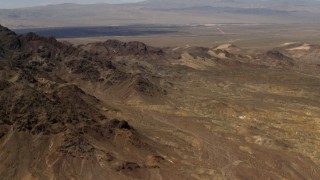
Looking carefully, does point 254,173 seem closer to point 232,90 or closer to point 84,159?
point 84,159

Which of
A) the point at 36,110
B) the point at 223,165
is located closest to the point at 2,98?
the point at 36,110

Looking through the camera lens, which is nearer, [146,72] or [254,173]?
[254,173]

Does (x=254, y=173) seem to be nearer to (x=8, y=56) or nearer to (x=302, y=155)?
(x=302, y=155)

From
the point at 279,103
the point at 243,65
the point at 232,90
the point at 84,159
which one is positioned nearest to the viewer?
the point at 84,159

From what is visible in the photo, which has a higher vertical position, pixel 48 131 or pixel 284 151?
pixel 48 131

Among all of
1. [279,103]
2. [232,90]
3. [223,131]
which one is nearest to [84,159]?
[223,131]

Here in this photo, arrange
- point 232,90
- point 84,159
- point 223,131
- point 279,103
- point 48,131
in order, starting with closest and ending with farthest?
point 84,159 → point 48,131 → point 223,131 → point 279,103 → point 232,90
